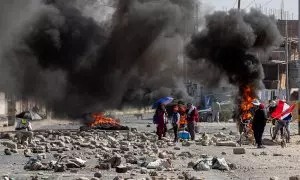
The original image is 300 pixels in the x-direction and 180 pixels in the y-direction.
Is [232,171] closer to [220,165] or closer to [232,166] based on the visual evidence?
[220,165]

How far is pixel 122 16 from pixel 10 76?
7.34 m

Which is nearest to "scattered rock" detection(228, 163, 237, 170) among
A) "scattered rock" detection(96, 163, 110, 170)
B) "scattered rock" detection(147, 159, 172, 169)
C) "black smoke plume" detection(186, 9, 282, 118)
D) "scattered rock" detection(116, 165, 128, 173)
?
"scattered rock" detection(147, 159, 172, 169)

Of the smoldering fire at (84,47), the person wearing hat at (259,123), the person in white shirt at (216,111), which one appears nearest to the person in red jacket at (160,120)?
the person wearing hat at (259,123)

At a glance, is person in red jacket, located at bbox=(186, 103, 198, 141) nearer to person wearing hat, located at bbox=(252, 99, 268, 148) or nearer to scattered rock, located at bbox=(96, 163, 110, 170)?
person wearing hat, located at bbox=(252, 99, 268, 148)

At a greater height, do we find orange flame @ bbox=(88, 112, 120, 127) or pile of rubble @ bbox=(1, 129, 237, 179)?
orange flame @ bbox=(88, 112, 120, 127)

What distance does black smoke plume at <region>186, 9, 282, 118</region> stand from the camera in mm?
24484

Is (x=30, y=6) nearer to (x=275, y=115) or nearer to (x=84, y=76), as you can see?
(x=84, y=76)

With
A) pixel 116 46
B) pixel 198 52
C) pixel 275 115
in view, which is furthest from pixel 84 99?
pixel 275 115

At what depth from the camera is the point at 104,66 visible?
34688 millimetres

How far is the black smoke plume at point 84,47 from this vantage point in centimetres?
3275

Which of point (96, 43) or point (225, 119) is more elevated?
point (96, 43)

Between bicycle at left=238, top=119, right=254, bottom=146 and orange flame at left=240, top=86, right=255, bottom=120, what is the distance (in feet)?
0.87

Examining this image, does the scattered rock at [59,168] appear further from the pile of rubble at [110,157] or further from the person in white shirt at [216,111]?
the person in white shirt at [216,111]

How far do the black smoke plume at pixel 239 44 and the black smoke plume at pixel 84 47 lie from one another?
6.78m
